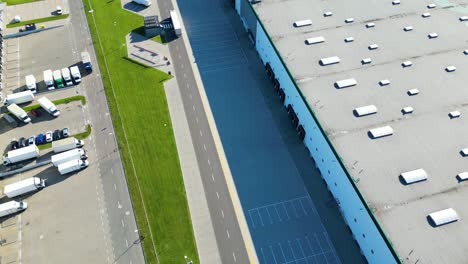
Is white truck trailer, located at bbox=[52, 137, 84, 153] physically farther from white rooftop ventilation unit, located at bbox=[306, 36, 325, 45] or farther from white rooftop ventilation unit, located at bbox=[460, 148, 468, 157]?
white rooftop ventilation unit, located at bbox=[460, 148, 468, 157]

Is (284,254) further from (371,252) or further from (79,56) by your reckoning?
(79,56)

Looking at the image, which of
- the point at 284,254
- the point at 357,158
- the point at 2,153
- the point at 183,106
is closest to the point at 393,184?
the point at 357,158

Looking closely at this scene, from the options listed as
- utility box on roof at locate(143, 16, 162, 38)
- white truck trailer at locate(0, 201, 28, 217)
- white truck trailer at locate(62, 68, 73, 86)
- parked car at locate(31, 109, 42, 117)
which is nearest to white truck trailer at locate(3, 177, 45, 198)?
white truck trailer at locate(0, 201, 28, 217)

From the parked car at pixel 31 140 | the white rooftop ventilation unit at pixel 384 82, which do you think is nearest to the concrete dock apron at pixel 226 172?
the white rooftop ventilation unit at pixel 384 82

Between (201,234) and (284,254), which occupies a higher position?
(201,234)

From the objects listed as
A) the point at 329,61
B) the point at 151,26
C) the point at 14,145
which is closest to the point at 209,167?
the point at 329,61

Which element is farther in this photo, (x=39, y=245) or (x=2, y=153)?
(x=2, y=153)
